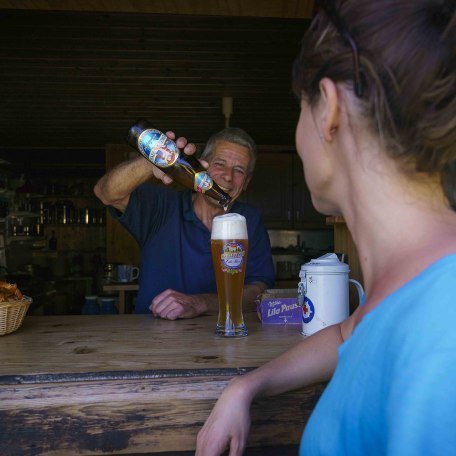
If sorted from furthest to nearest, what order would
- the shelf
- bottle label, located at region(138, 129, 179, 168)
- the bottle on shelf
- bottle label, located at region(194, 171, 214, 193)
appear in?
1. the bottle on shelf
2. the shelf
3. bottle label, located at region(194, 171, 214, 193)
4. bottle label, located at region(138, 129, 179, 168)

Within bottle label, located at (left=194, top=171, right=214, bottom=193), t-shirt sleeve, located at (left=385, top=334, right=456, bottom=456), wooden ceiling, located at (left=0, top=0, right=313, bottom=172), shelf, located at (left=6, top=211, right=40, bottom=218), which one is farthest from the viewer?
shelf, located at (left=6, top=211, right=40, bottom=218)

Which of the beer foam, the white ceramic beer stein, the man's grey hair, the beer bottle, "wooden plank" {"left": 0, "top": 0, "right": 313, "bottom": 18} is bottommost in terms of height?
the white ceramic beer stein

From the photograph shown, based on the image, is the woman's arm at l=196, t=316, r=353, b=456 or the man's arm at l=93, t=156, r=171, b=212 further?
the man's arm at l=93, t=156, r=171, b=212

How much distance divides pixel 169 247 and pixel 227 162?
0.42 m

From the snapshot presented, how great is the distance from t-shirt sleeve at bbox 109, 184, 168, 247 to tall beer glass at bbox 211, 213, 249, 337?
0.80m

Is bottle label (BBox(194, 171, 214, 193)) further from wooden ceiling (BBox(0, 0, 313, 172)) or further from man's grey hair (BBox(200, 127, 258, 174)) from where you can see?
wooden ceiling (BBox(0, 0, 313, 172))

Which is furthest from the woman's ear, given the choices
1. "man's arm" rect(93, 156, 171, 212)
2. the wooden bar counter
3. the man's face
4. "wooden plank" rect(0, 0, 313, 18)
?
"wooden plank" rect(0, 0, 313, 18)

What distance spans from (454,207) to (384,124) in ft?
0.48

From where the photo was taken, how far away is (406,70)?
1.72 feet

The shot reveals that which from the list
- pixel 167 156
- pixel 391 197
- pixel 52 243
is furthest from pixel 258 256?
pixel 52 243

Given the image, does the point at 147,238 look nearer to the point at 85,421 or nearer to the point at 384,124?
the point at 85,421

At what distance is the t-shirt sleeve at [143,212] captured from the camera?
6.72ft

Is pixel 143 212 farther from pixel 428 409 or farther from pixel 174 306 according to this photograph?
pixel 428 409

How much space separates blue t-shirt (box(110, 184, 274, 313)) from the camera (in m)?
2.10
